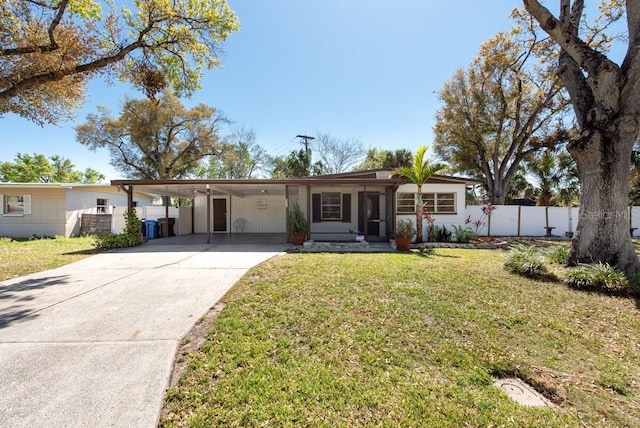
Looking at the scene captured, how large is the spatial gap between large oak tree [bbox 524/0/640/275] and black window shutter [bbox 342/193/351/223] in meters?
7.64

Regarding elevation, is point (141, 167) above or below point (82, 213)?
above

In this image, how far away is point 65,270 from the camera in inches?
256

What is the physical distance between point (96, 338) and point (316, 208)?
9810 millimetres

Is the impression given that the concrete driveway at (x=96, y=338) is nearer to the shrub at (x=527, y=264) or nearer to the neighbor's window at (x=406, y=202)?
the shrub at (x=527, y=264)

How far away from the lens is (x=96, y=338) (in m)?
3.19

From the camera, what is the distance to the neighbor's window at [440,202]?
468 inches

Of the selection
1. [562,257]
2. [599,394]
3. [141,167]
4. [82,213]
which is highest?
[141,167]

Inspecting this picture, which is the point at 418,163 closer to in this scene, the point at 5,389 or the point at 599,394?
the point at 599,394

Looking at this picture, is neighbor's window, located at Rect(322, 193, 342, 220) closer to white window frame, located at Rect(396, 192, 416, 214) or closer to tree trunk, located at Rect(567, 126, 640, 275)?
white window frame, located at Rect(396, 192, 416, 214)

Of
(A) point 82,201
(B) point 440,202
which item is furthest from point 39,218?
(B) point 440,202

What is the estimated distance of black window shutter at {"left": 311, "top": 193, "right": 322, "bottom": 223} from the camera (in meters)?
12.5

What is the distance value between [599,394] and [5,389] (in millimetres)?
4970

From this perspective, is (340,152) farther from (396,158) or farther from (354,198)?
(354,198)

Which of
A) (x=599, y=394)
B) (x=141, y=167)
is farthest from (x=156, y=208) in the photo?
(x=599, y=394)
